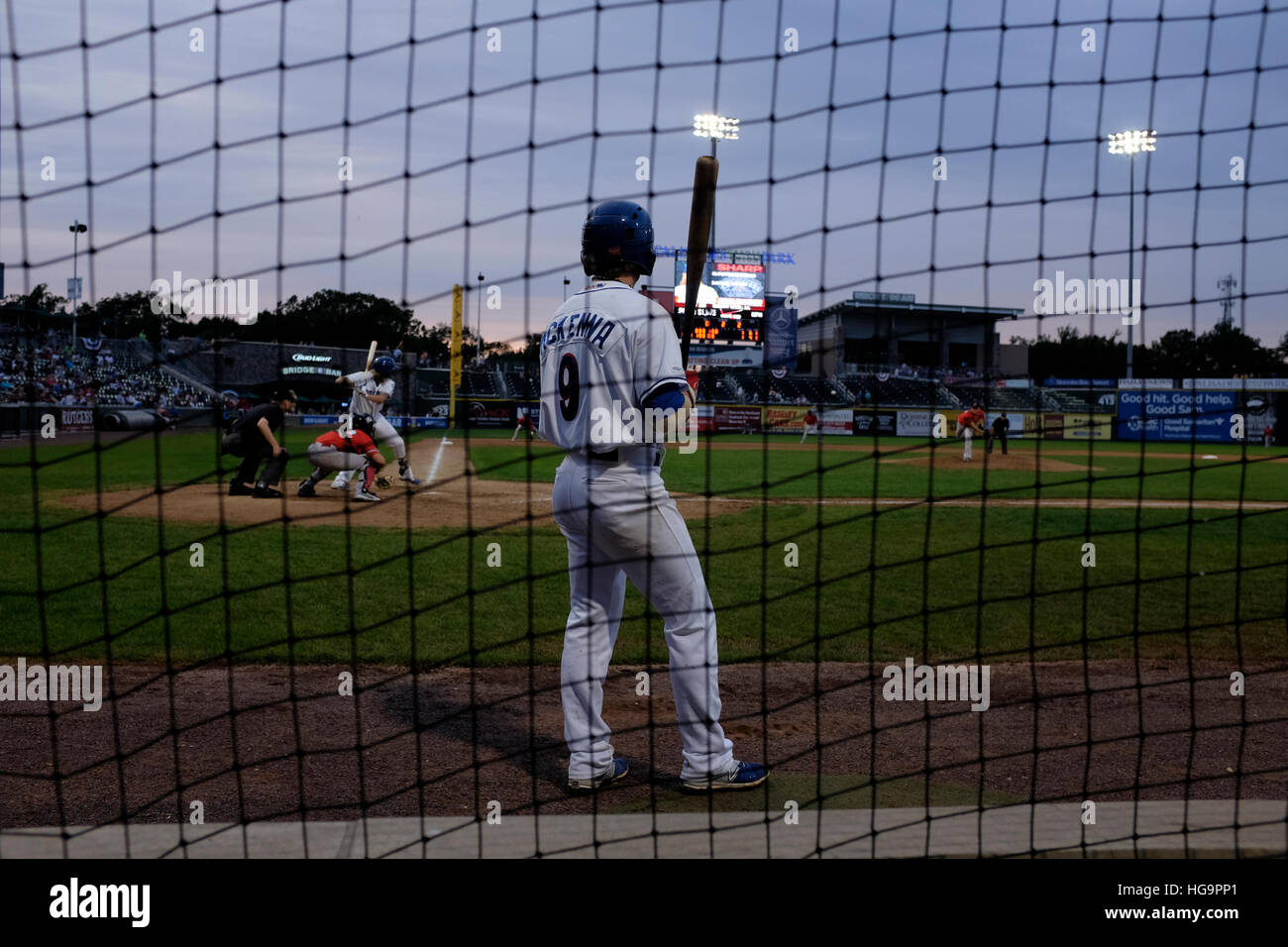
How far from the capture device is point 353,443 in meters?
13.0

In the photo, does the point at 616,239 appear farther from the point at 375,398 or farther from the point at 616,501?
the point at 375,398

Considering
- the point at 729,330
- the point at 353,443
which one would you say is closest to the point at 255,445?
the point at 353,443

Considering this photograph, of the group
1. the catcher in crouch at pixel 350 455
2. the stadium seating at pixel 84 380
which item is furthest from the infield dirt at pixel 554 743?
the stadium seating at pixel 84 380

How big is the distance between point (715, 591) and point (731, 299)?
28.3 metres

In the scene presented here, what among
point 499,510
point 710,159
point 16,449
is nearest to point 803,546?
point 499,510

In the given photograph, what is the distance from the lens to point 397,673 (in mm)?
5328

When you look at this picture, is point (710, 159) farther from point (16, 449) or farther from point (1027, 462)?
point (16, 449)

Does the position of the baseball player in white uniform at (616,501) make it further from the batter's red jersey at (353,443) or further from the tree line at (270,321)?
the batter's red jersey at (353,443)

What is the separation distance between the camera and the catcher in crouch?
12.6 metres

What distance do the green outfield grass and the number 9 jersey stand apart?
43cm

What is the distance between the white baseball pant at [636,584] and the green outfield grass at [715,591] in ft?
0.96

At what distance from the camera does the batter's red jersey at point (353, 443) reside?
1292cm

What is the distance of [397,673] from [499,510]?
22.9ft

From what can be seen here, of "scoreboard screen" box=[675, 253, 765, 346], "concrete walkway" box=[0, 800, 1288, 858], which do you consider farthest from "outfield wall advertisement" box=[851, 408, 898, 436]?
"concrete walkway" box=[0, 800, 1288, 858]
